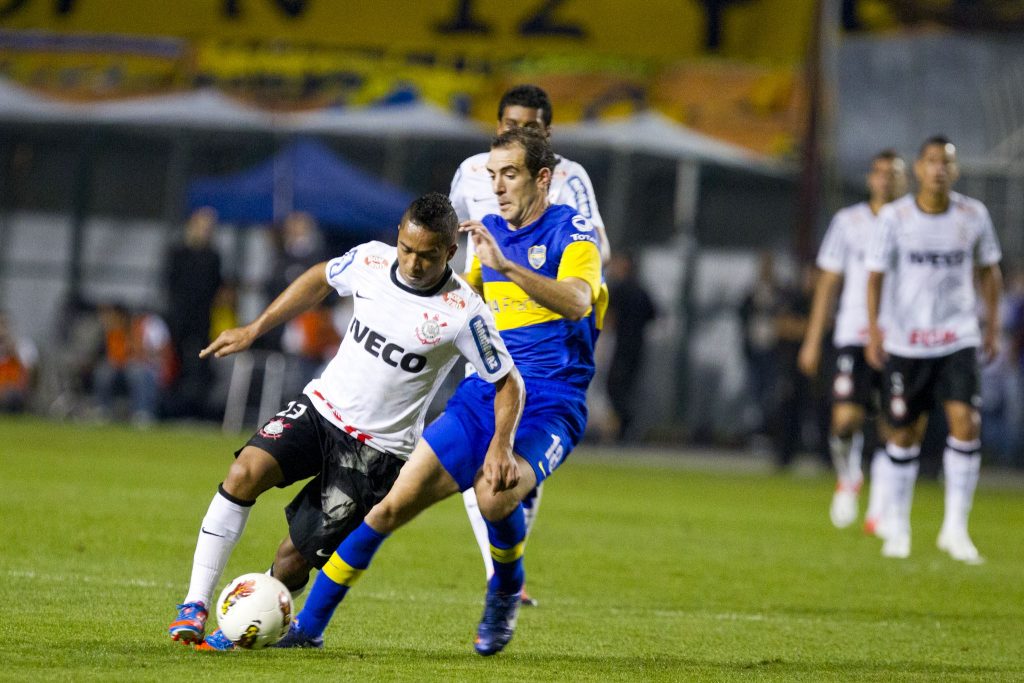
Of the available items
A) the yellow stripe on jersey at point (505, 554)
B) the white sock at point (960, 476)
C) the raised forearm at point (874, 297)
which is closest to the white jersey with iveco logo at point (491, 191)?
the yellow stripe on jersey at point (505, 554)

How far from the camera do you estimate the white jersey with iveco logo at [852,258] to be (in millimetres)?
12594

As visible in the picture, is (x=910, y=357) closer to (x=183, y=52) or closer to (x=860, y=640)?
(x=860, y=640)

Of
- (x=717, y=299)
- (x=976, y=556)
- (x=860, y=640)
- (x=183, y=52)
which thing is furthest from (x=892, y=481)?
(x=183, y=52)

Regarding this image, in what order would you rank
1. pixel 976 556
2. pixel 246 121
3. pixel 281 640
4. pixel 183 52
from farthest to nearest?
pixel 183 52, pixel 246 121, pixel 976 556, pixel 281 640

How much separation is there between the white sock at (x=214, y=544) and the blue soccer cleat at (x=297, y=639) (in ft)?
1.08

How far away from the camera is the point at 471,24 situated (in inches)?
870

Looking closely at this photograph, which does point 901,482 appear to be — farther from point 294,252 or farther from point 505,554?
point 294,252

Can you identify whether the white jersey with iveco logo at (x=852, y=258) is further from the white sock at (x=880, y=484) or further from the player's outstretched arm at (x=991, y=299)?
the player's outstretched arm at (x=991, y=299)

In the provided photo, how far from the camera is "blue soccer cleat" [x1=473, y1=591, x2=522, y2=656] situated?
659cm

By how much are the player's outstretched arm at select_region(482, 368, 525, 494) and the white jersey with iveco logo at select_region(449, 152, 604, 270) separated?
61.7 inches

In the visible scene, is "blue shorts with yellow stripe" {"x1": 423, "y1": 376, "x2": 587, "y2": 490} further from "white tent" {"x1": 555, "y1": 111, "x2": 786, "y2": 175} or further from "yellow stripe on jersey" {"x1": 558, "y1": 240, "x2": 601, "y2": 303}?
"white tent" {"x1": 555, "y1": 111, "x2": 786, "y2": 175}

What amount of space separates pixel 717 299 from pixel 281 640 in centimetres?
1634

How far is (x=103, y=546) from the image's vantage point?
9.08m

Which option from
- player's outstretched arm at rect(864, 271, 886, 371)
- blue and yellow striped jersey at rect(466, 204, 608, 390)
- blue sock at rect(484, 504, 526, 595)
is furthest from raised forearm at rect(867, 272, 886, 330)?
blue sock at rect(484, 504, 526, 595)
